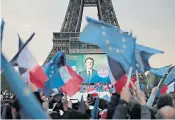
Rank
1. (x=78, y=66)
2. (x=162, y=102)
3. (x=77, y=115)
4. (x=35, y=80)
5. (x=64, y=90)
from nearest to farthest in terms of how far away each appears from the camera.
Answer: (x=77, y=115), (x=162, y=102), (x=35, y=80), (x=64, y=90), (x=78, y=66)

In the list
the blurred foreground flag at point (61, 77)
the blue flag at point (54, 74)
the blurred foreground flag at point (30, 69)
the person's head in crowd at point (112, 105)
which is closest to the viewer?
the person's head in crowd at point (112, 105)

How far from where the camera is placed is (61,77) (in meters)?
7.75

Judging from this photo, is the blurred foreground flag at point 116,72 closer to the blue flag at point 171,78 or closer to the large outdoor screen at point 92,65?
the blue flag at point 171,78

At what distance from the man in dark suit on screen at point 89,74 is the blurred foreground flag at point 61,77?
24.8m

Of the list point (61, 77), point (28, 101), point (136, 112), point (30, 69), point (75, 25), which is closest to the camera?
point (28, 101)

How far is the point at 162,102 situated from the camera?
Result: 3.79 metres

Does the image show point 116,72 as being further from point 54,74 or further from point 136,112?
point 54,74

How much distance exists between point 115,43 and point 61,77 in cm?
305

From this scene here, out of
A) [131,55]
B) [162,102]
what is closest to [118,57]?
[131,55]

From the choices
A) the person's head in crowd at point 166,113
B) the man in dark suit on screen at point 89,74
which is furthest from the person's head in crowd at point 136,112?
the man in dark suit on screen at point 89,74

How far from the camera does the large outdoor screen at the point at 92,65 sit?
40.0 meters

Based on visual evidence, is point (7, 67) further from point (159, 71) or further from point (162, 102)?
point (159, 71)

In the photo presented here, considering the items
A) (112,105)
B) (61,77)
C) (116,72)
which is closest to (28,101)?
(112,105)

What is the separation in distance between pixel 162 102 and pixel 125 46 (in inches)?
51.2
